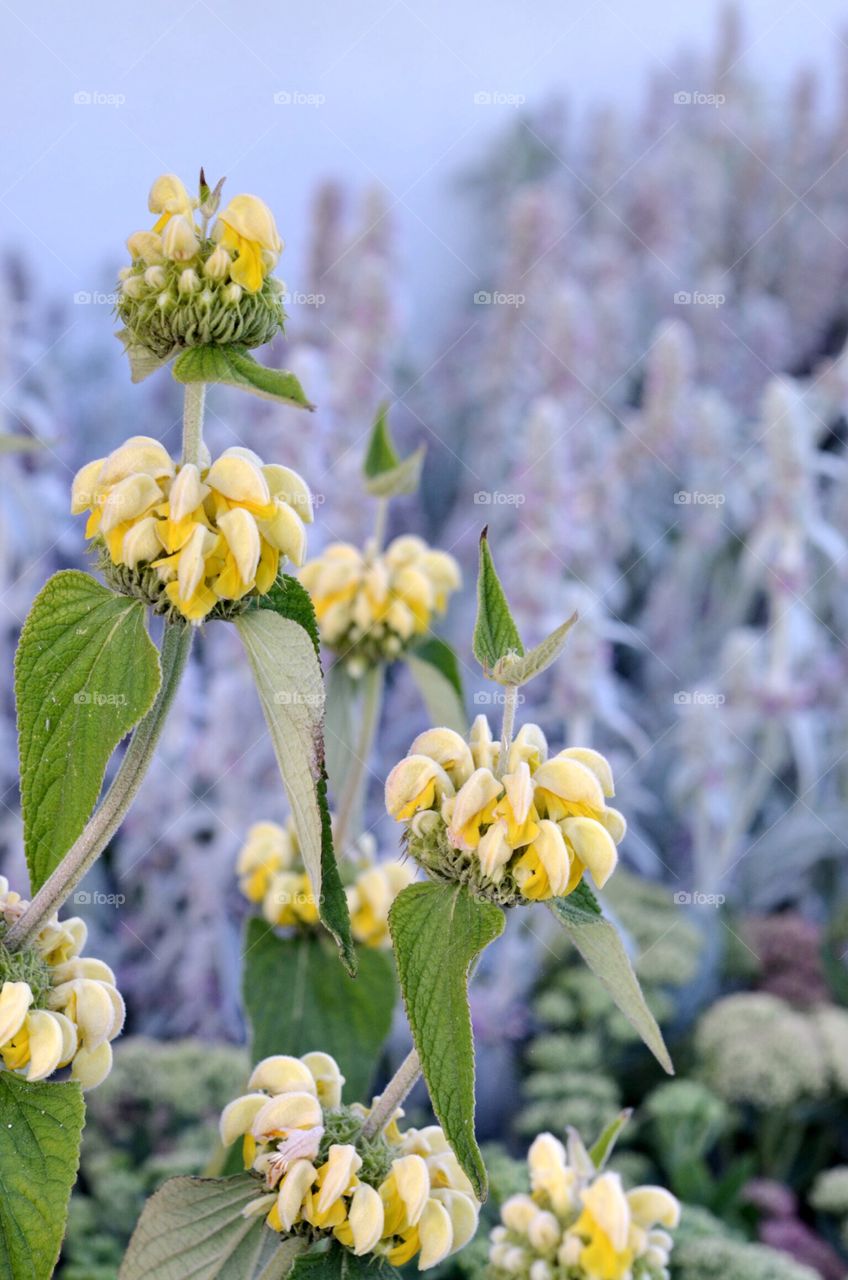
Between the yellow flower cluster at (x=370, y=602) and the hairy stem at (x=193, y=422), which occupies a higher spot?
the hairy stem at (x=193, y=422)

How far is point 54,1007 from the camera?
333 millimetres

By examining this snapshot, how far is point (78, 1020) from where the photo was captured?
33 centimetres

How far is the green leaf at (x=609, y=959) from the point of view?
0.94 ft

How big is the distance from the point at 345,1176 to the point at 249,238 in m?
0.22

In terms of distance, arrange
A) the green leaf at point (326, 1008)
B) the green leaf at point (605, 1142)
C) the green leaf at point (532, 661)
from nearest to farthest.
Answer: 1. the green leaf at point (532, 661)
2. the green leaf at point (605, 1142)
3. the green leaf at point (326, 1008)

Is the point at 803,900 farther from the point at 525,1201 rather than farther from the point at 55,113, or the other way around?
the point at 55,113

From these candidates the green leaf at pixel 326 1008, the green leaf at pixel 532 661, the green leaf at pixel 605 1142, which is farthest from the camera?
the green leaf at pixel 326 1008

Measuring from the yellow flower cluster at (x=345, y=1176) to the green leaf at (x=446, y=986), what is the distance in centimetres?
6

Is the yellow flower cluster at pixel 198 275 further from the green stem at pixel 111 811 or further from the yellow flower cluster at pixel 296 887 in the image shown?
the yellow flower cluster at pixel 296 887

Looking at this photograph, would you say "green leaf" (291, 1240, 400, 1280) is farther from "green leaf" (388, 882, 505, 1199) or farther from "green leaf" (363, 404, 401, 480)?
"green leaf" (363, 404, 401, 480)

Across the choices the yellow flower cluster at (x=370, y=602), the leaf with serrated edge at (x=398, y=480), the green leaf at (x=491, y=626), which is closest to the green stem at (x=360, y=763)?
the yellow flower cluster at (x=370, y=602)

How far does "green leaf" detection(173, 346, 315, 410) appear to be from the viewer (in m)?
0.30

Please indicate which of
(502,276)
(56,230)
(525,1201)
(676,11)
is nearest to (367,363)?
(502,276)

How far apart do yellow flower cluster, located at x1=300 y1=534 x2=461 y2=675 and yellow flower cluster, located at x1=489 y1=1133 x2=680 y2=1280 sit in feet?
0.70
